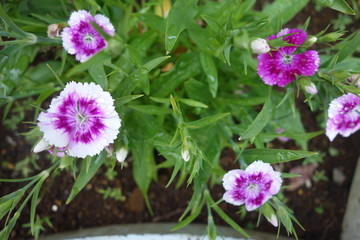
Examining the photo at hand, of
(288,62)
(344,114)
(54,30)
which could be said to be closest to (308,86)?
(288,62)

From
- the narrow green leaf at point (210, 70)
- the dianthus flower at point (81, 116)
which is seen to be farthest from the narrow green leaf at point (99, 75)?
the narrow green leaf at point (210, 70)

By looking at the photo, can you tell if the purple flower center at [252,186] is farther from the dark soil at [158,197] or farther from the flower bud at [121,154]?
the dark soil at [158,197]

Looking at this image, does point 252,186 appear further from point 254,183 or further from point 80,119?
point 80,119

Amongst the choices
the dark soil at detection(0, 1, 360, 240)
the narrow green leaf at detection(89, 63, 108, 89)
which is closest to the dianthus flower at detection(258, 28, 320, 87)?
the narrow green leaf at detection(89, 63, 108, 89)

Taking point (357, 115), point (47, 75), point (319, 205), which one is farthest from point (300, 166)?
point (47, 75)

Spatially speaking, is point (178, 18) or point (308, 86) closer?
point (308, 86)

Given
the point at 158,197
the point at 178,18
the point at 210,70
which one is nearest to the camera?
the point at 178,18

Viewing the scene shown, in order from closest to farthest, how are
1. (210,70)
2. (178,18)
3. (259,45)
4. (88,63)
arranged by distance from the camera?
(88,63) < (259,45) < (178,18) < (210,70)
